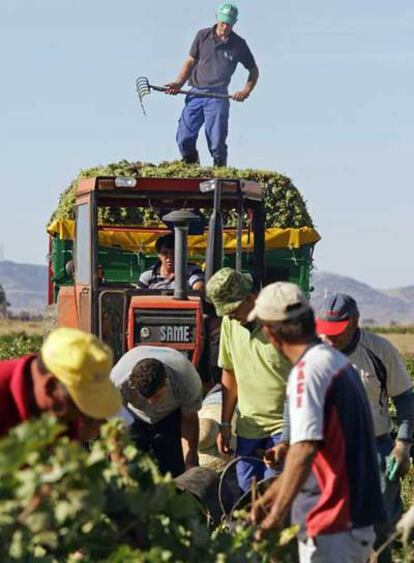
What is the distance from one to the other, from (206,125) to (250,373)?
7220 mm

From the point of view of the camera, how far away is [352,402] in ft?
19.4

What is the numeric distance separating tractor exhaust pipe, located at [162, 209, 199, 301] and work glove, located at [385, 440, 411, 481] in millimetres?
3193

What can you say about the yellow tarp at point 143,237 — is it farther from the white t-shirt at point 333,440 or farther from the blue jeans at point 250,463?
the white t-shirt at point 333,440

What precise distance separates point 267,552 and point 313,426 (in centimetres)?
63

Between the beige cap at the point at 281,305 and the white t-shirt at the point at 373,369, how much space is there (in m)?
2.19

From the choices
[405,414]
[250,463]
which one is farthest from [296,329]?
[250,463]

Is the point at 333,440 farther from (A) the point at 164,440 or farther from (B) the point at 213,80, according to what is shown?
(B) the point at 213,80

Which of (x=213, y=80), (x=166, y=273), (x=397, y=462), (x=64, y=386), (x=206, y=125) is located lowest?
(x=397, y=462)

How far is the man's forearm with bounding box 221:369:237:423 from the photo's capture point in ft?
30.4

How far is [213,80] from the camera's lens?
16203 mm

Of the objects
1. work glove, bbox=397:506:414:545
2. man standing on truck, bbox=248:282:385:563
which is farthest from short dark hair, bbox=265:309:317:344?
work glove, bbox=397:506:414:545

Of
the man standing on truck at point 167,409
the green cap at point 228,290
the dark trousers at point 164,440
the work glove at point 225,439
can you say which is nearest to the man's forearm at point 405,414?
the green cap at point 228,290

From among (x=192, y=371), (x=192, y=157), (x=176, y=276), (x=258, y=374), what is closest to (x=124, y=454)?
(x=258, y=374)

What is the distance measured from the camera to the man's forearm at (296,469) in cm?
582
